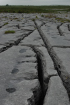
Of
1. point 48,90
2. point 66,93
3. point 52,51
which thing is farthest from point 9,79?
point 52,51

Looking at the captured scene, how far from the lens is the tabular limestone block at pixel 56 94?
1067 mm

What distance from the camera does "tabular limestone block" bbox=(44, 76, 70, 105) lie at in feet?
3.50

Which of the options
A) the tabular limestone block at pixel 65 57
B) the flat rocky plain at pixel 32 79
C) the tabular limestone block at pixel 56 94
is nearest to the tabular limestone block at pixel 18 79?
the flat rocky plain at pixel 32 79

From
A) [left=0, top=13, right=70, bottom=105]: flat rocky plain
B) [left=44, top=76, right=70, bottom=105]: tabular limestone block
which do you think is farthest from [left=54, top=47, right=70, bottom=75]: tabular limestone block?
[left=44, top=76, right=70, bottom=105]: tabular limestone block

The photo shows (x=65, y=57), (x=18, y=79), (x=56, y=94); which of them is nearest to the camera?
(x=56, y=94)

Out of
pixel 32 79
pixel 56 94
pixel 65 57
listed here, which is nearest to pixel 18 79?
pixel 32 79

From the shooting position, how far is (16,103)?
102 cm

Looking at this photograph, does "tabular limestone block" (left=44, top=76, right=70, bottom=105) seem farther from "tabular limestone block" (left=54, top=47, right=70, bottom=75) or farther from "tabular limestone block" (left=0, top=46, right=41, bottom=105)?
"tabular limestone block" (left=54, top=47, right=70, bottom=75)

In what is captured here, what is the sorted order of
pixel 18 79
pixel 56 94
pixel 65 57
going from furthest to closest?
pixel 65 57
pixel 18 79
pixel 56 94

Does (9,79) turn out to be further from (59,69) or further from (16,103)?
(59,69)

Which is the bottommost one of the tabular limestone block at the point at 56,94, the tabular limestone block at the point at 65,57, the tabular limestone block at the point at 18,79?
the tabular limestone block at the point at 56,94

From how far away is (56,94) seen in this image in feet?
3.77

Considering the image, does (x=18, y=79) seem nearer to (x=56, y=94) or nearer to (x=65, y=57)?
(x=56, y=94)

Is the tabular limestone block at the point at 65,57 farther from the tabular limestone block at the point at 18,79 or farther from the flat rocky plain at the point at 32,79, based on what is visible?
the tabular limestone block at the point at 18,79
